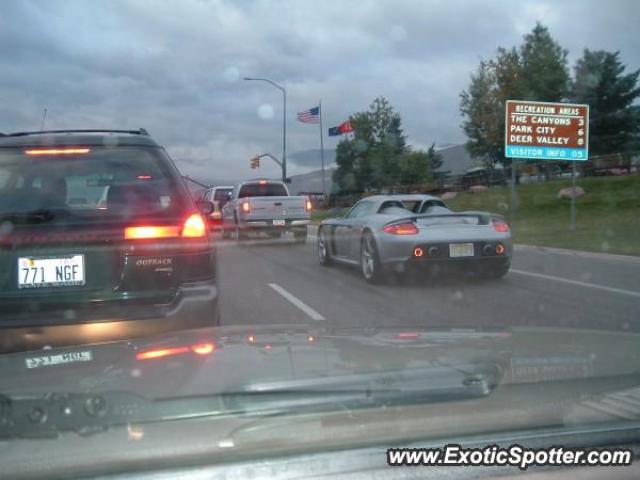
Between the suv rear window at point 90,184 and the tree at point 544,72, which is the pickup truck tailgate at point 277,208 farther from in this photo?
the tree at point 544,72

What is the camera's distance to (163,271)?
4.17 metres

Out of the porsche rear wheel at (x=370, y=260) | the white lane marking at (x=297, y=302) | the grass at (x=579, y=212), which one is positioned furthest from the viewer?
the grass at (x=579, y=212)

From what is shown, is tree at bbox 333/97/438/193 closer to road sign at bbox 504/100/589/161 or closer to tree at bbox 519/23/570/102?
tree at bbox 519/23/570/102

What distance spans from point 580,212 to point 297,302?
23790 millimetres

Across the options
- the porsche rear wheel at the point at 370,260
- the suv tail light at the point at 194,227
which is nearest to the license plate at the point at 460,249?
the porsche rear wheel at the point at 370,260

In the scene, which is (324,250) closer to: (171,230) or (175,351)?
(171,230)

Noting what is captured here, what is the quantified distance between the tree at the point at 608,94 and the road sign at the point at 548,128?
85.3ft

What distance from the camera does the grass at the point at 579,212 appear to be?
1710 cm

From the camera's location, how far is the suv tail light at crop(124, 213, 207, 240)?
4086 mm

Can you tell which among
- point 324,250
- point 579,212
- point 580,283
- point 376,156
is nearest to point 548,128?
point 579,212

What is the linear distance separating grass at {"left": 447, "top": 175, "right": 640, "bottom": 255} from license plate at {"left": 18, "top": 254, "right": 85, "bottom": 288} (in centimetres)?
1210

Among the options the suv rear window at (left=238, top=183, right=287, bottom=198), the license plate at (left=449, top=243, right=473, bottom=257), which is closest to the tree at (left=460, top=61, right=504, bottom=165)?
the suv rear window at (left=238, top=183, right=287, bottom=198)

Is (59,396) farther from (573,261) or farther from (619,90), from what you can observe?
(619,90)

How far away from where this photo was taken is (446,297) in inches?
329
